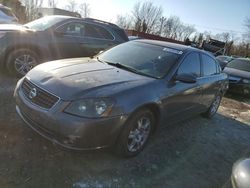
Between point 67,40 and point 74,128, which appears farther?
point 67,40

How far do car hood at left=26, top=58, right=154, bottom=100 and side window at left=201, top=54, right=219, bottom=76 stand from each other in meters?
2.07

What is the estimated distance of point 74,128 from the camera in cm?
321

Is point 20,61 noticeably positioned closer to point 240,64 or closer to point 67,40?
point 67,40

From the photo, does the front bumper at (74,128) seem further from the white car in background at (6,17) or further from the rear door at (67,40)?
the white car in background at (6,17)

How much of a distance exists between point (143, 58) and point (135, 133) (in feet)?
4.65

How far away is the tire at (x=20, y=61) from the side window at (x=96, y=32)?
1.69m

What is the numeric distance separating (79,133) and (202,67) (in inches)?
130

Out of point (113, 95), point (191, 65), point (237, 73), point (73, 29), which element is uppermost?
point (73, 29)

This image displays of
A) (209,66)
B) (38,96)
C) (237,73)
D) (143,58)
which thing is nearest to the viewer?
(38,96)

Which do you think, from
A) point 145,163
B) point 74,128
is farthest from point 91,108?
point 145,163

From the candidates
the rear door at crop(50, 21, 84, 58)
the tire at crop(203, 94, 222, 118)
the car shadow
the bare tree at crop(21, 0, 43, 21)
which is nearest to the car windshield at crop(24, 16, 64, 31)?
the rear door at crop(50, 21, 84, 58)

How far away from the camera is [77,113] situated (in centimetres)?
327

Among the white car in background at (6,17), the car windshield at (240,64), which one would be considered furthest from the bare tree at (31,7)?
the car windshield at (240,64)

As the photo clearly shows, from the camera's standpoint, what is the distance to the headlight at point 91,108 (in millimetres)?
3281
